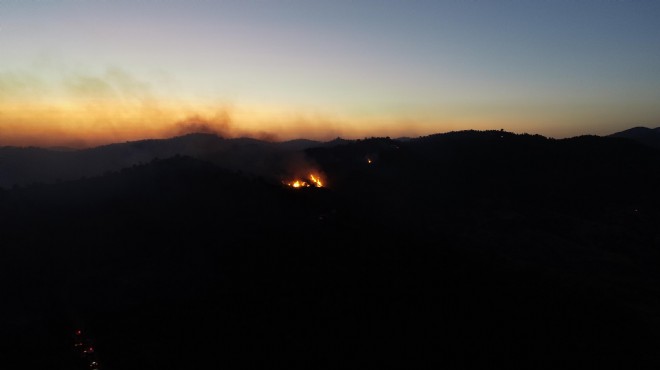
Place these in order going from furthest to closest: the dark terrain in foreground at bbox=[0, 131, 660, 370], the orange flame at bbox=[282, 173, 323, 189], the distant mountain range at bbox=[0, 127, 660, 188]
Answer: the distant mountain range at bbox=[0, 127, 660, 188] < the orange flame at bbox=[282, 173, 323, 189] < the dark terrain in foreground at bbox=[0, 131, 660, 370]

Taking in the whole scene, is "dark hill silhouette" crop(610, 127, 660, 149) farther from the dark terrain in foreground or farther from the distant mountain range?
the dark terrain in foreground

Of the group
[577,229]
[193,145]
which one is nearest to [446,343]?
[577,229]

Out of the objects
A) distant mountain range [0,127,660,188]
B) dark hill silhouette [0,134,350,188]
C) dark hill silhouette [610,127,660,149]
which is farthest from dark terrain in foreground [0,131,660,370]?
dark hill silhouette [610,127,660,149]

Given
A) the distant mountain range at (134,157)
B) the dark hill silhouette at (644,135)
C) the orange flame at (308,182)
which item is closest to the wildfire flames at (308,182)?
the orange flame at (308,182)

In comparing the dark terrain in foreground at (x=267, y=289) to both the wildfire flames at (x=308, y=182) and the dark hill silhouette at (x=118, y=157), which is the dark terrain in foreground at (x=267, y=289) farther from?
the dark hill silhouette at (x=118, y=157)

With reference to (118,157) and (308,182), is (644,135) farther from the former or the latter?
(118,157)
